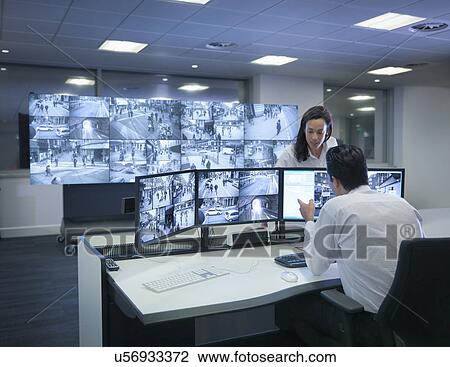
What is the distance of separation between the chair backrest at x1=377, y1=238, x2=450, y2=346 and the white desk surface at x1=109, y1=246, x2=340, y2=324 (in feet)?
1.09

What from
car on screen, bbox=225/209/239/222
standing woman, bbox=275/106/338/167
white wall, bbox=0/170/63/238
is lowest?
white wall, bbox=0/170/63/238

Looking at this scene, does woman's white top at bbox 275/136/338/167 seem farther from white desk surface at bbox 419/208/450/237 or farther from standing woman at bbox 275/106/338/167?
white desk surface at bbox 419/208/450/237

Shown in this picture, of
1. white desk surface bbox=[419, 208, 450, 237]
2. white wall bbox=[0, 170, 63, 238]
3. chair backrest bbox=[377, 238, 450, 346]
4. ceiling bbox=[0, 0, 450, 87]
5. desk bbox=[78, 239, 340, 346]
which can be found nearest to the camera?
chair backrest bbox=[377, 238, 450, 346]

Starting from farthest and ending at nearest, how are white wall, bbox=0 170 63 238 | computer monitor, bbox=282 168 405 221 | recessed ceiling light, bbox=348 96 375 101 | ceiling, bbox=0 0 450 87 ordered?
recessed ceiling light, bbox=348 96 375 101 → white wall, bbox=0 170 63 238 → ceiling, bbox=0 0 450 87 → computer monitor, bbox=282 168 405 221

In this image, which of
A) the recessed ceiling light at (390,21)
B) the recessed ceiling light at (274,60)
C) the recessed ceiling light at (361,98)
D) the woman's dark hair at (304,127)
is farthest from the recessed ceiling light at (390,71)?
the woman's dark hair at (304,127)

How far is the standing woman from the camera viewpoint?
8.71 feet

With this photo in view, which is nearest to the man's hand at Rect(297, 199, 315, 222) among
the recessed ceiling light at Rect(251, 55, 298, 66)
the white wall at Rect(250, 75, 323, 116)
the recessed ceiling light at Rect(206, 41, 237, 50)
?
the recessed ceiling light at Rect(206, 41, 237, 50)

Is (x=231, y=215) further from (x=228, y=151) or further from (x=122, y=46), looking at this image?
(x=228, y=151)

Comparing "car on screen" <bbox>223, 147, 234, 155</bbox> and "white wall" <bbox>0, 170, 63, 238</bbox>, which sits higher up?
"car on screen" <bbox>223, 147, 234, 155</bbox>

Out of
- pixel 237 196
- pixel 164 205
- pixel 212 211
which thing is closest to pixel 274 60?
pixel 237 196

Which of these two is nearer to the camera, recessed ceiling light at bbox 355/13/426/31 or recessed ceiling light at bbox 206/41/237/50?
recessed ceiling light at bbox 355/13/426/31

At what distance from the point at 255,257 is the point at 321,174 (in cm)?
63
